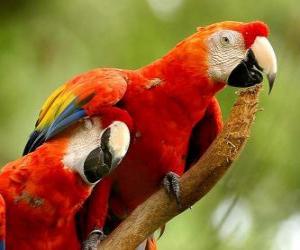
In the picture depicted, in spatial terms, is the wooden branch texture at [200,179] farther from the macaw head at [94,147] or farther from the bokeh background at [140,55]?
the macaw head at [94,147]

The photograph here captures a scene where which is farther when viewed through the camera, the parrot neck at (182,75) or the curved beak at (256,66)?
the parrot neck at (182,75)

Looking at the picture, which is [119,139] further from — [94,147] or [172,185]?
[172,185]

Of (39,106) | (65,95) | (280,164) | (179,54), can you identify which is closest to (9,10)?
(39,106)

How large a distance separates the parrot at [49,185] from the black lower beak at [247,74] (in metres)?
0.42

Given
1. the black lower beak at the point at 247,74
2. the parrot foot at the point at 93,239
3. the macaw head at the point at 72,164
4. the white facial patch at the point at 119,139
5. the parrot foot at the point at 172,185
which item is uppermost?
the black lower beak at the point at 247,74

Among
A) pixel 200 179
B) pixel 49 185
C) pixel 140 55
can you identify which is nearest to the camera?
pixel 200 179

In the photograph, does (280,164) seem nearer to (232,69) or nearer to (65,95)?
(232,69)

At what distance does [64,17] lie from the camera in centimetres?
246

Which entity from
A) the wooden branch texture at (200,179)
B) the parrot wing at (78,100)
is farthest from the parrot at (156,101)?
the wooden branch texture at (200,179)

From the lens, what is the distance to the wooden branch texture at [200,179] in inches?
66.7

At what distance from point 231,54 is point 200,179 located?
49 cm

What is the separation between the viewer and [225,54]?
1.99m

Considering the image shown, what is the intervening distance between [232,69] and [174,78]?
0.21 m

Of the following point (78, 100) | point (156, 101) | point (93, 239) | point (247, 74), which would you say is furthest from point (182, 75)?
point (93, 239)
